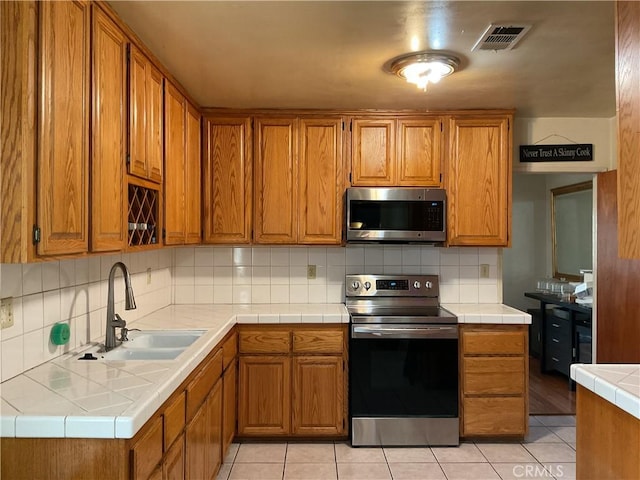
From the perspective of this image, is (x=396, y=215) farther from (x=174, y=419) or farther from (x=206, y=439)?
(x=174, y=419)

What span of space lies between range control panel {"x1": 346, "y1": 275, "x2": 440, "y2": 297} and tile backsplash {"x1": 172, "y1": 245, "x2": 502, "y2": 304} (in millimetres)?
87

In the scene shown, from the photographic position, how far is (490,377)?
3.01 m

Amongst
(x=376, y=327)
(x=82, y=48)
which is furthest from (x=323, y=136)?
(x=82, y=48)

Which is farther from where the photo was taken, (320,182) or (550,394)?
(550,394)

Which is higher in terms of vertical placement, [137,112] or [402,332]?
[137,112]

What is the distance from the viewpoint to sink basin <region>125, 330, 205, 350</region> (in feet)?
7.96

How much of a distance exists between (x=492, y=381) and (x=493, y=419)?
0.82ft

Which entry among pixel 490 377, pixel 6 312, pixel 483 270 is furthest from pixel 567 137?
pixel 6 312

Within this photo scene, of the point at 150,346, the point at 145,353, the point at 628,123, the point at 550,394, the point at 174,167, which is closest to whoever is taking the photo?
the point at 628,123

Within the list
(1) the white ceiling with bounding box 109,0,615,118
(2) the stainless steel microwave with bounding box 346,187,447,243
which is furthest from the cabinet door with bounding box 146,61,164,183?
(2) the stainless steel microwave with bounding box 346,187,447,243

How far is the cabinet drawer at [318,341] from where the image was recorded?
302 centimetres

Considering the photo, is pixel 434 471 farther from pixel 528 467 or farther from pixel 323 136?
pixel 323 136

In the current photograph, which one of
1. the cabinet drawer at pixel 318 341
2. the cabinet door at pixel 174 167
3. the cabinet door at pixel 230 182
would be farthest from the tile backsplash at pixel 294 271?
the cabinet door at pixel 174 167

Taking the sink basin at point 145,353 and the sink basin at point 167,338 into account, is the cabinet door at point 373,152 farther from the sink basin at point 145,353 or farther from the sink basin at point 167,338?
the sink basin at point 145,353
